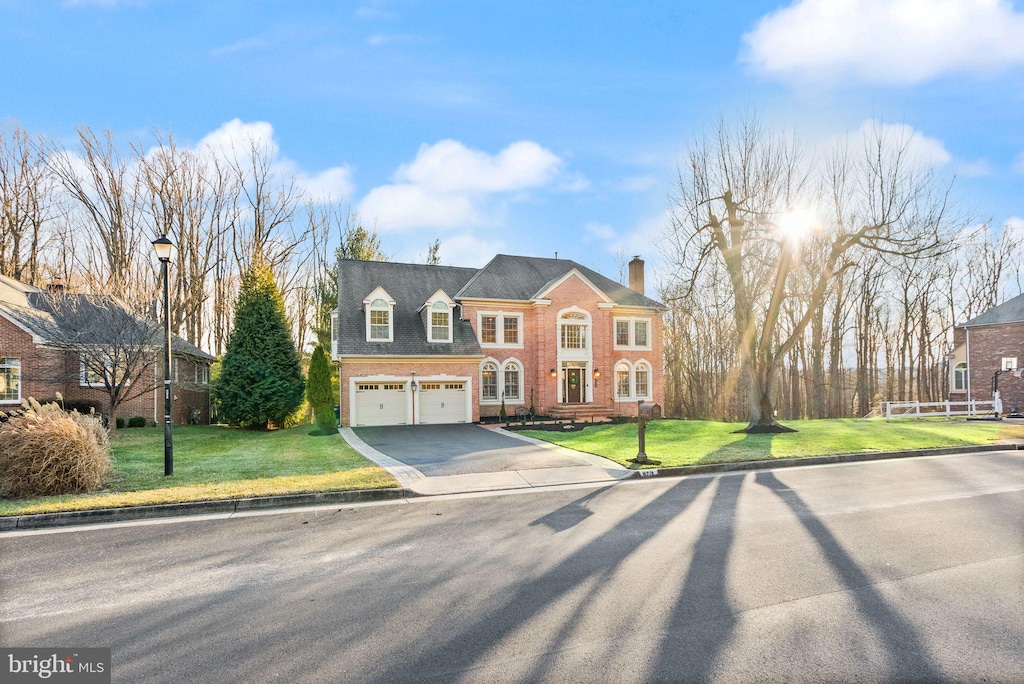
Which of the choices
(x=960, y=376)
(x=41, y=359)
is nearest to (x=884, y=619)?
(x=41, y=359)

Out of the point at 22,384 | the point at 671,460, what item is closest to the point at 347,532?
the point at 671,460

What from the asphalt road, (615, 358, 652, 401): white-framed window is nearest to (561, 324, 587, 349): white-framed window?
(615, 358, 652, 401): white-framed window

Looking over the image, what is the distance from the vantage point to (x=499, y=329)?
84.7 ft

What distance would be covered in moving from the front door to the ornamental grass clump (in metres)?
19.7

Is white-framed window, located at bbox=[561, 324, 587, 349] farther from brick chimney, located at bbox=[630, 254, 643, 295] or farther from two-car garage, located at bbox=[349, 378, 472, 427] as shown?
brick chimney, located at bbox=[630, 254, 643, 295]

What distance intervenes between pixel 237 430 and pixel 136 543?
1735 cm

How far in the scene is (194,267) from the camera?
32781mm

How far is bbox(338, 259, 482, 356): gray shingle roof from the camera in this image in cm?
2339

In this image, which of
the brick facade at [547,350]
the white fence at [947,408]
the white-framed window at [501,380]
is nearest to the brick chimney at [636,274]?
the brick facade at [547,350]

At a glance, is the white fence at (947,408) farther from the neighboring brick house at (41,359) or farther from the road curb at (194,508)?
the neighboring brick house at (41,359)

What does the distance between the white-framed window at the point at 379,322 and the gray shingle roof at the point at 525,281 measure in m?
3.74

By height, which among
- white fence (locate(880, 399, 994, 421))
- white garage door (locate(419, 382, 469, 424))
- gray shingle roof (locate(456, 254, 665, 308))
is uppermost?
gray shingle roof (locate(456, 254, 665, 308))

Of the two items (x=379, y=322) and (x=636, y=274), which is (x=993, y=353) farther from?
(x=379, y=322)

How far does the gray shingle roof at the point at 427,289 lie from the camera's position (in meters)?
23.7
